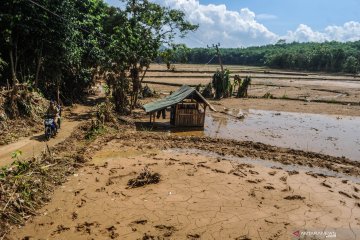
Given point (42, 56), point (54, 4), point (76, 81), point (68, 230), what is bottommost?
point (68, 230)

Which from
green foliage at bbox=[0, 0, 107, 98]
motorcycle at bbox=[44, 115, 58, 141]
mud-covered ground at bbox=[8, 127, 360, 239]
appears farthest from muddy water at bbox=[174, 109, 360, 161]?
green foliage at bbox=[0, 0, 107, 98]

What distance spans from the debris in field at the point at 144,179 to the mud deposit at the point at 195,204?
0.71ft

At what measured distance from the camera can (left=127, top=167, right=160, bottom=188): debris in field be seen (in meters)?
11.0

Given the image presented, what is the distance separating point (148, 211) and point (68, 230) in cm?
213

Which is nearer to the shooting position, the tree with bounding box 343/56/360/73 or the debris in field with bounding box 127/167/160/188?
the debris in field with bounding box 127/167/160/188

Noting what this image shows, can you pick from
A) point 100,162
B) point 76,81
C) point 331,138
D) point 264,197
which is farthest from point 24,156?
point 331,138

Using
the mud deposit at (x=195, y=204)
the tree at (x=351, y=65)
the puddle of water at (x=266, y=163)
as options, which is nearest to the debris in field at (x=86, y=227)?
the mud deposit at (x=195, y=204)

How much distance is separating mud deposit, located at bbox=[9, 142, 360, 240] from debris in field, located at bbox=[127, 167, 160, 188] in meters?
0.22

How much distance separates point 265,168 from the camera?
1337 cm

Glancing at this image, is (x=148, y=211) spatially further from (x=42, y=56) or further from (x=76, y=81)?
(x=76, y=81)

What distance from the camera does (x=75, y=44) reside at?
21.2m

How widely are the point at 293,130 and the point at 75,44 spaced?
14613mm

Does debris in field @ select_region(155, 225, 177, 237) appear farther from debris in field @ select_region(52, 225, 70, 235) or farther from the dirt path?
the dirt path

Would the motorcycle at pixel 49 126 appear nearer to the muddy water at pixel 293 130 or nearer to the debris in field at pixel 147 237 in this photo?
the muddy water at pixel 293 130
